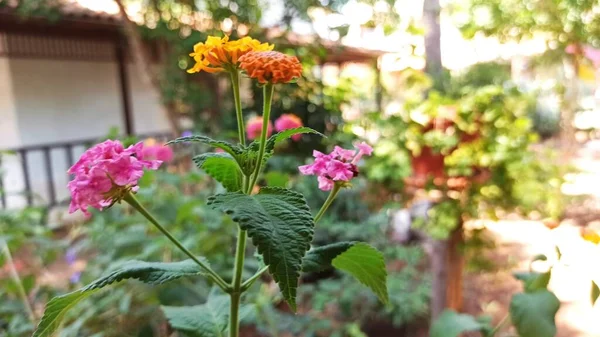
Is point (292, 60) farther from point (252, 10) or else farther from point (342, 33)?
point (252, 10)

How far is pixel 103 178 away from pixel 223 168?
0.30ft

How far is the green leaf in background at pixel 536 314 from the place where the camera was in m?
0.60

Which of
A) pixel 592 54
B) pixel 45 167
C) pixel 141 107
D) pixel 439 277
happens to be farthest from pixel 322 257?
pixel 141 107

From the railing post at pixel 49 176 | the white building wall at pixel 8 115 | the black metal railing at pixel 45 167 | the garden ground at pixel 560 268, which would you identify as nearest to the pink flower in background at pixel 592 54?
the garden ground at pixel 560 268

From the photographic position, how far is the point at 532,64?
3000 mm

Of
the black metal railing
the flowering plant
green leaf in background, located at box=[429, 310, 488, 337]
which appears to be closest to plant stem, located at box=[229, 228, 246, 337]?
the flowering plant

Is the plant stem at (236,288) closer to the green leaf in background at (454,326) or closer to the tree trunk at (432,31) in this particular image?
the green leaf in background at (454,326)

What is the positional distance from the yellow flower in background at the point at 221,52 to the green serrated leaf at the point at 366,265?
0.67 feet

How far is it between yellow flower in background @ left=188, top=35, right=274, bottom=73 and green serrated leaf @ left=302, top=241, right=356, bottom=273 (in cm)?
18

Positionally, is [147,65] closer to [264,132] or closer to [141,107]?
[264,132]

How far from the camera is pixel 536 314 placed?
60cm

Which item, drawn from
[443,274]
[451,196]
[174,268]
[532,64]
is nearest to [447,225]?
[451,196]

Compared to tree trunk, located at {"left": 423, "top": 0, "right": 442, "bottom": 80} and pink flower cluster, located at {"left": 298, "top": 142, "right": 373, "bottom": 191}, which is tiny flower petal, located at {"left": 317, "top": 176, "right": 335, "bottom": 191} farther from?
tree trunk, located at {"left": 423, "top": 0, "right": 442, "bottom": 80}

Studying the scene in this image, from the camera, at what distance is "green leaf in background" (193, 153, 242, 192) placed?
0.39m
